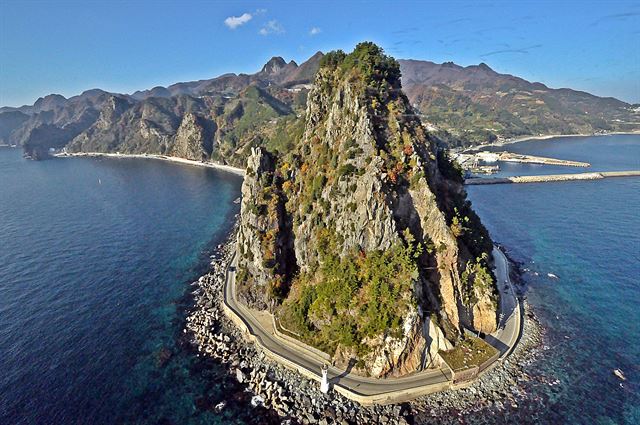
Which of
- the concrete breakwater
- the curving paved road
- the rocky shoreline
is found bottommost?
the rocky shoreline

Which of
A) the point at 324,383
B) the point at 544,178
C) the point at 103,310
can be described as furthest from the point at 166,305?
the point at 544,178

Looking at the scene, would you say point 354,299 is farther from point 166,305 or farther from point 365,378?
point 166,305

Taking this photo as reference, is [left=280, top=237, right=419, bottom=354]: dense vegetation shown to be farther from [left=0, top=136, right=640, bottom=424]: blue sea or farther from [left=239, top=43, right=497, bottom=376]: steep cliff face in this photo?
[left=0, top=136, right=640, bottom=424]: blue sea

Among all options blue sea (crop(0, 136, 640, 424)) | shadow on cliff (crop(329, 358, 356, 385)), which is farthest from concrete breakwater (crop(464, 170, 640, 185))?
shadow on cliff (crop(329, 358, 356, 385))

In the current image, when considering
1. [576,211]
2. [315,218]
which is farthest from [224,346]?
[576,211]

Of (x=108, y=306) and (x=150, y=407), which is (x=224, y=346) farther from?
(x=108, y=306)
